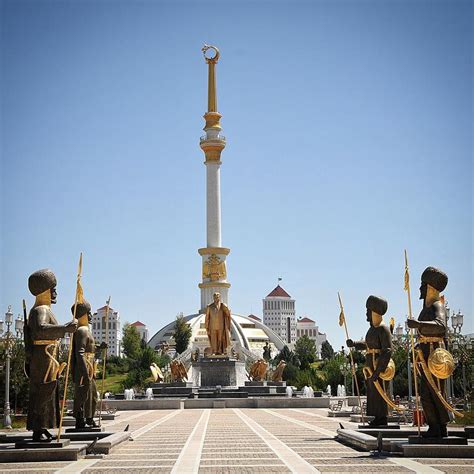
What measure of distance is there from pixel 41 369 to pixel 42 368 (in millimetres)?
25

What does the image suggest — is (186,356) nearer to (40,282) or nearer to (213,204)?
(213,204)

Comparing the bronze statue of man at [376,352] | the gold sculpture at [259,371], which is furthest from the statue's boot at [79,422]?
the gold sculpture at [259,371]

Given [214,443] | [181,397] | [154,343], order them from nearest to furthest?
[214,443] < [181,397] < [154,343]

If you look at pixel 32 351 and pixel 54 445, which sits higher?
pixel 32 351

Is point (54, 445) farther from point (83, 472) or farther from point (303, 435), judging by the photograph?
point (303, 435)

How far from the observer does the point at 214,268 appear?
316ft

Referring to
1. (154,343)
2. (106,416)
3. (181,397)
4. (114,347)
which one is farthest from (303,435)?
(114,347)

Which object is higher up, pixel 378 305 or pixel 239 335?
pixel 239 335

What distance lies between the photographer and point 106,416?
28.9 meters

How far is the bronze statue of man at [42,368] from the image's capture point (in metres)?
14.8

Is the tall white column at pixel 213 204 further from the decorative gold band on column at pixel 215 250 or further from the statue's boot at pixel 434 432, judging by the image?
the statue's boot at pixel 434 432

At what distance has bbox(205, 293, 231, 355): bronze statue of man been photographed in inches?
1802

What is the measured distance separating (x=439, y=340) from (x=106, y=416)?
55.6ft

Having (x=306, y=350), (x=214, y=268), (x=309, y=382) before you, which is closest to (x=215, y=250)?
(x=214, y=268)
